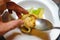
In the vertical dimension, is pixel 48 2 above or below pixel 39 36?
above

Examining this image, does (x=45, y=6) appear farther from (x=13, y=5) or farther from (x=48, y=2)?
(x=13, y=5)

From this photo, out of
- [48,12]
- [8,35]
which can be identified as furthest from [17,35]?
[48,12]

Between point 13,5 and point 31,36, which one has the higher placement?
point 13,5

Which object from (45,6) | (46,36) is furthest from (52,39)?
(45,6)

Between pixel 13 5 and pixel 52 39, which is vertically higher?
pixel 13 5

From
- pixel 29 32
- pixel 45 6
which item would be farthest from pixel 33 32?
pixel 45 6

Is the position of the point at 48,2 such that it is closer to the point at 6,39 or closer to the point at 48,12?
the point at 48,12

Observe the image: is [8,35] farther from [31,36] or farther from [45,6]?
[45,6]
